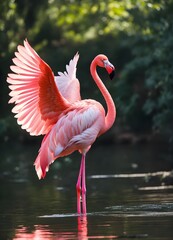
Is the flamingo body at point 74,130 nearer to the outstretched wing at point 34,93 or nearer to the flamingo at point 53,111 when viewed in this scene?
the flamingo at point 53,111

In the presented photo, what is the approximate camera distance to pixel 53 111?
14.2m

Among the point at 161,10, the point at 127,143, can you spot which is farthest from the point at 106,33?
the point at 161,10

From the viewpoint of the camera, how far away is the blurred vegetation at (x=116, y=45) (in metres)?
22.7

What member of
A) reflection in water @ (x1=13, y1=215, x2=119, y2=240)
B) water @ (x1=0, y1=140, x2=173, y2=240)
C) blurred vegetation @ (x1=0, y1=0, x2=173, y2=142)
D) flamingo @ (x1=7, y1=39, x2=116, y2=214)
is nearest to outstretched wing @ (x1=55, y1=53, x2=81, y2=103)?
flamingo @ (x1=7, y1=39, x2=116, y2=214)

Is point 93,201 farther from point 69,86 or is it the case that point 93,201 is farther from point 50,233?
point 50,233

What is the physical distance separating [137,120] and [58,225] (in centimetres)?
2074

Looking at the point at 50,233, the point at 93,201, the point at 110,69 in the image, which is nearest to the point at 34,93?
the point at 110,69

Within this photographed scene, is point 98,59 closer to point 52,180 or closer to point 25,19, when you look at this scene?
point 52,180

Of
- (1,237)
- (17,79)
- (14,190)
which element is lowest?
(1,237)

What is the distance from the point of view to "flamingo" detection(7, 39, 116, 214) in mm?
13578

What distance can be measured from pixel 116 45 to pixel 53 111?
22.4 meters

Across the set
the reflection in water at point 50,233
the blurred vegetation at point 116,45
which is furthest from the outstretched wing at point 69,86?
the blurred vegetation at point 116,45

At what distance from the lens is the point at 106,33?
38750 mm

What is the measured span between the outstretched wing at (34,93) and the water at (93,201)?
1.36 m
